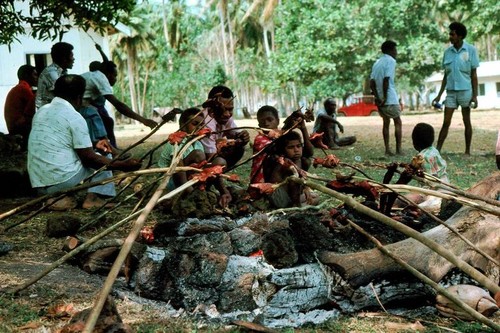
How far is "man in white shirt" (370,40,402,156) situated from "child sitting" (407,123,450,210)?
141 inches

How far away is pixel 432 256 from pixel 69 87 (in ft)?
11.8

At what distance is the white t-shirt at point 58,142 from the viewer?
5547 mm

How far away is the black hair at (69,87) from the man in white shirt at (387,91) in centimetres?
517

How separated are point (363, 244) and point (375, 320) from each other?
30.6 inches

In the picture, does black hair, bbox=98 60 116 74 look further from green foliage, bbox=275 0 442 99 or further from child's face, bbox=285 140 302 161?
green foliage, bbox=275 0 442 99

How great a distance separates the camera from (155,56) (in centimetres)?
4875

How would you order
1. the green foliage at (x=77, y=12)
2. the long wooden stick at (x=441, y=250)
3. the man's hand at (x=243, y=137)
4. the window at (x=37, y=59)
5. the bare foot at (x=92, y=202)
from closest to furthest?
the long wooden stick at (x=441, y=250) → the man's hand at (x=243, y=137) → the bare foot at (x=92, y=202) → the green foliage at (x=77, y=12) → the window at (x=37, y=59)

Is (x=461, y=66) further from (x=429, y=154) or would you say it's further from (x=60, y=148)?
(x=60, y=148)

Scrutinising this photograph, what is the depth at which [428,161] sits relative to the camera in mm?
5555

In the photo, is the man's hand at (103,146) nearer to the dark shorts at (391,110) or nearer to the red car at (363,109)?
the dark shorts at (391,110)

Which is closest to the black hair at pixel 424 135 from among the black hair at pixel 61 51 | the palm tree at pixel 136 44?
the black hair at pixel 61 51

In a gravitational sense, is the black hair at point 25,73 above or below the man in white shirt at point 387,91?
above

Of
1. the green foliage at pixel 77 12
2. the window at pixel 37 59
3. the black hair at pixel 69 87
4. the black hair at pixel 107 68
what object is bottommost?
the black hair at pixel 69 87

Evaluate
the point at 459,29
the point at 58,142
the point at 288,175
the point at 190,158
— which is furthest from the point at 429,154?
the point at 459,29
